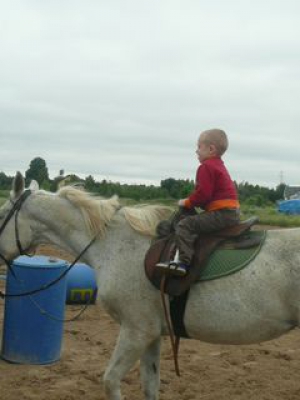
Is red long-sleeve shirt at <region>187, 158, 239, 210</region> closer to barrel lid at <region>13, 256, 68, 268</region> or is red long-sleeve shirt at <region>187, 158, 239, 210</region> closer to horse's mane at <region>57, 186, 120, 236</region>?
horse's mane at <region>57, 186, 120, 236</region>

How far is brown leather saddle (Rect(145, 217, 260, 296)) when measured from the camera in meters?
4.03

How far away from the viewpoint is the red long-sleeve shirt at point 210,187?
13.8ft

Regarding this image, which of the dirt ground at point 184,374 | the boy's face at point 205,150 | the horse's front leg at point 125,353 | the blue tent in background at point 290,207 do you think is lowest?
the dirt ground at point 184,374

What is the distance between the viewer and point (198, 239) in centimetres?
421

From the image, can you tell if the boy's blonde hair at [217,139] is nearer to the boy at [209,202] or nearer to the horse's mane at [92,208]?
the boy at [209,202]

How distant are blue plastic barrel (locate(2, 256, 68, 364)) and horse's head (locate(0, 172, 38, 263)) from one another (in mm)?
1578

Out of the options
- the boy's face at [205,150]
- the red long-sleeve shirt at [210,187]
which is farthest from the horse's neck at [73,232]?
the boy's face at [205,150]

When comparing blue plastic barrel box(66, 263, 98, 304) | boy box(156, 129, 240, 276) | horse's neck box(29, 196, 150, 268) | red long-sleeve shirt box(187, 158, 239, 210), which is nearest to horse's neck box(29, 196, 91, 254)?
horse's neck box(29, 196, 150, 268)

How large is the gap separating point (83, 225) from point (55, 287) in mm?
1966

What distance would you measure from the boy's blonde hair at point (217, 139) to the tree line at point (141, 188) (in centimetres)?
116

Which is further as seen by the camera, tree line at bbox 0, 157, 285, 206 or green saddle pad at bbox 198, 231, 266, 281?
tree line at bbox 0, 157, 285, 206

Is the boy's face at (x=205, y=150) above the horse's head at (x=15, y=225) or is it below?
above

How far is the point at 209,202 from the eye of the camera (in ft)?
14.0

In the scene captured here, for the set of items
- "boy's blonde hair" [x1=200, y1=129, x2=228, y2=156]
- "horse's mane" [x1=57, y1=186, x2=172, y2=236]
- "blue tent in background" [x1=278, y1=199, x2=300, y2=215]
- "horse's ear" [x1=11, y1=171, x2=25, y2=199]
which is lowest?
"blue tent in background" [x1=278, y1=199, x2=300, y2=215]
